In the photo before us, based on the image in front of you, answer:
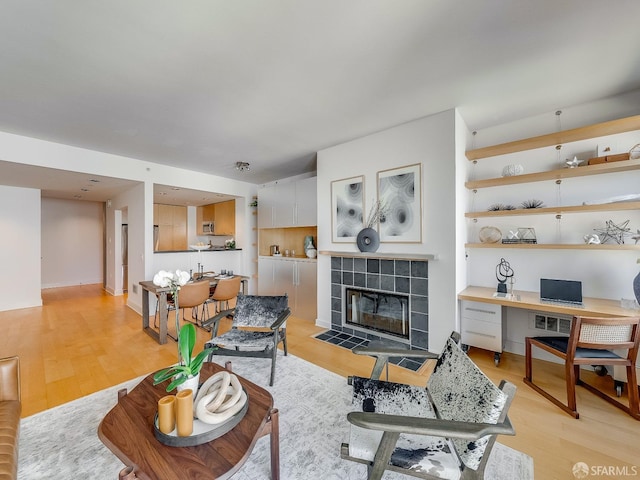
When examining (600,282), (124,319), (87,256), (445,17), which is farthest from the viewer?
(87,256)

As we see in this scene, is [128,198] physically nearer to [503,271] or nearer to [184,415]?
[184,415]

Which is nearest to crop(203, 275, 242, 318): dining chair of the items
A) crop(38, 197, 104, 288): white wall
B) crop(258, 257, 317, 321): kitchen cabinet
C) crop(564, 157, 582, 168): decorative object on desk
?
crop(258, 257, 317, 321): kitchen cabinet

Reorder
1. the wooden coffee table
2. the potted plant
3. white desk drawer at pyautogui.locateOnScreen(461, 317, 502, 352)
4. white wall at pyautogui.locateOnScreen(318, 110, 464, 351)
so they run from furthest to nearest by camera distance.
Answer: white wall at pyautogui.locateOnScreen(318, 110, 464, 351) < white desk drawer at pyautogui.locateOnScreen(461, 317, 502, 352) < the potted plant < the wooden coffee table

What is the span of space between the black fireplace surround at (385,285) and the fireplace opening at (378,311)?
0.06 meters

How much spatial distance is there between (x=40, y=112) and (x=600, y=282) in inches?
235

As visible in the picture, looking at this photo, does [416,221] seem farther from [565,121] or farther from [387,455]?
[387,455]

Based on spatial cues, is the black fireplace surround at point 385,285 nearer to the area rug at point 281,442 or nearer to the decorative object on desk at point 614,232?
the area rug at point 281,442

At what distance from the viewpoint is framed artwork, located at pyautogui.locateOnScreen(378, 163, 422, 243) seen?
2957mm

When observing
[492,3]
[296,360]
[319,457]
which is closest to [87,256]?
[296,360]

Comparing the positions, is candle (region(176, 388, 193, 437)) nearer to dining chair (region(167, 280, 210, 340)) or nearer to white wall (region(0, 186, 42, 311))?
dining chair (region(167, 280, 210, 340))

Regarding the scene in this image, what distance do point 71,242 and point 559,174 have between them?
10.4 metres

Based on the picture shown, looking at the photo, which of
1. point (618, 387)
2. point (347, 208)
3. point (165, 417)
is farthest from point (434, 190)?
point (165, 417)

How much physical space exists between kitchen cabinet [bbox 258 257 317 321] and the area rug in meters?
1.97

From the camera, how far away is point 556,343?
86.0 inches
